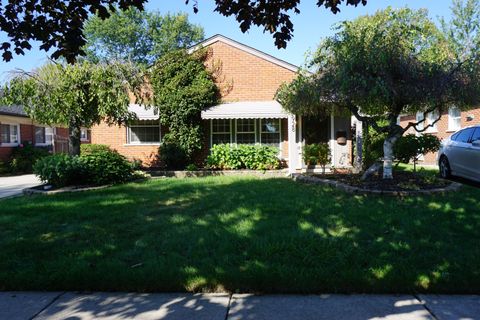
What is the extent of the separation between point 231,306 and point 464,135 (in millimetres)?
9824

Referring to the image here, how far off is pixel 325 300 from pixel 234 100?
43.7ft

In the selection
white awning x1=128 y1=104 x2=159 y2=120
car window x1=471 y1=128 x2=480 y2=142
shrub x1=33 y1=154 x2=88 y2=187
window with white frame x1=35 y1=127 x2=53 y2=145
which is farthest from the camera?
window with white frame x1=35 y1=127 x2=53 y2=145

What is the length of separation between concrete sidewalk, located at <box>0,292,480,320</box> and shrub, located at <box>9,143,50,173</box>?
1804cm

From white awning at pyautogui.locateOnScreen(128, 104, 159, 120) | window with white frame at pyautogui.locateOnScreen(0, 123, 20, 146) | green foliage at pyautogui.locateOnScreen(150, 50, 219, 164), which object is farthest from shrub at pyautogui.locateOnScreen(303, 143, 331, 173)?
window with white frame at pyautogui.locateOnScreen(0, 123, 20, 146)

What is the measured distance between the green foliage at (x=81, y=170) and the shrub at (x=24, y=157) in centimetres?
981

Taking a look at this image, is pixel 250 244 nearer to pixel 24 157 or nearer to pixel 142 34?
pixel 24 157

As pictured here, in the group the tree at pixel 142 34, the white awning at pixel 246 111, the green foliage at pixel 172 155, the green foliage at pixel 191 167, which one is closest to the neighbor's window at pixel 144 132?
the green foliage at pixel 172 155

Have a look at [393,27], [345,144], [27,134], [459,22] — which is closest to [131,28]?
[27,134]

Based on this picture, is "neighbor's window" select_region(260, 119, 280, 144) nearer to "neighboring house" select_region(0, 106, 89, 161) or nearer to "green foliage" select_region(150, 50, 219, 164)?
"green foliage" select_region(150, 50, 219, 164)

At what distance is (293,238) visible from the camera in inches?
217

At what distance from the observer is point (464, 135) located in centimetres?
1120

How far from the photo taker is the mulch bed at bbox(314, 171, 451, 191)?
29.5 ft

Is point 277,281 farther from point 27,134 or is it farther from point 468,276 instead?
point 27,134

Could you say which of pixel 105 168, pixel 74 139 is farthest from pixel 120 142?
pixel 105 168
